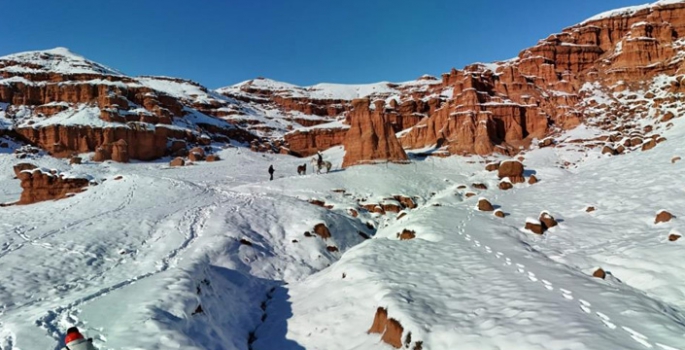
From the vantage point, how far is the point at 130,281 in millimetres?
15359

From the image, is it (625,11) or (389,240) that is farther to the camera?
(625,11)

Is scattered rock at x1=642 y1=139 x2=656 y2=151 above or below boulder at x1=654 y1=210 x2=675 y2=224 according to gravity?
above

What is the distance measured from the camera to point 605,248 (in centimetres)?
1570

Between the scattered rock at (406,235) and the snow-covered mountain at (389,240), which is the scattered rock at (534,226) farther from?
the scattered rock at (406,235)

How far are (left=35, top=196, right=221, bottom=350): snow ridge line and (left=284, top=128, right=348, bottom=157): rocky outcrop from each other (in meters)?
61.3

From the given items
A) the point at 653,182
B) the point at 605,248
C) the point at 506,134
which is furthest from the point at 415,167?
the point at 605,248

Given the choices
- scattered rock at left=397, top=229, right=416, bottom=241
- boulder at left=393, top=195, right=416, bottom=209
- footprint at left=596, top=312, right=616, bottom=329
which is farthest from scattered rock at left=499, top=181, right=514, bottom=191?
footprint at left=596, top=312, right=616, bottom=329

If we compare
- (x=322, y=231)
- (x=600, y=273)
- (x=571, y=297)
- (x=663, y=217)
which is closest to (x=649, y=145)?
(x=663, y=217)

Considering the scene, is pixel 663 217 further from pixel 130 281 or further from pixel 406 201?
pixel 406 201

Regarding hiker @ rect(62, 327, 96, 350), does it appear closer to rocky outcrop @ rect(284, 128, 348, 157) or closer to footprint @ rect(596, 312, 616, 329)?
footprint @ rect(596, 312, 616, 329)

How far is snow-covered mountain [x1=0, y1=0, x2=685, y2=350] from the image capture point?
400 inches

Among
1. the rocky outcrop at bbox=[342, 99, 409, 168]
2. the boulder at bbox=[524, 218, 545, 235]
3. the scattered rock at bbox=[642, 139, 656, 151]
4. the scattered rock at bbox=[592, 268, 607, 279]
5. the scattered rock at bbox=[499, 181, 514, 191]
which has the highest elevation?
the rocky outcrop at bbox=[342, 99, 409, 168]

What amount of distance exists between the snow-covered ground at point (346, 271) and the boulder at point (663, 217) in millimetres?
383

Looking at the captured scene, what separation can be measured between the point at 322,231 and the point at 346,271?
1230cm
